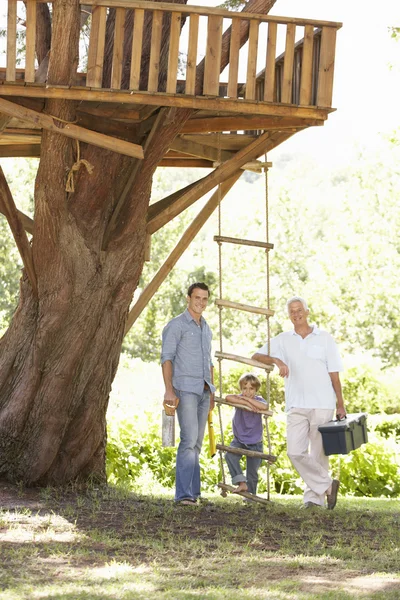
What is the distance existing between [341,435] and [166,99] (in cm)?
320

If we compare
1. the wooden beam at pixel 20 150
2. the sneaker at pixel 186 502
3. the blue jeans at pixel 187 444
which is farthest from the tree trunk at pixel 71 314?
the wooden beam at pixel 20 150

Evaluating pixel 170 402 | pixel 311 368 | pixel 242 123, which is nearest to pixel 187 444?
pixel 170 402

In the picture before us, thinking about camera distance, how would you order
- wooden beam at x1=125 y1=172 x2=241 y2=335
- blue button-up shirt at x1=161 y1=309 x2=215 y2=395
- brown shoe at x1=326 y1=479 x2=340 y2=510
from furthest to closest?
wooden beam at x1=125 y1=172 x2=241 y2=335 < brown shoe at x1=326 y1=479 x2=340 y2=510 < blue button-up shirt at x1=161 y1=309 x2=215 y2=395

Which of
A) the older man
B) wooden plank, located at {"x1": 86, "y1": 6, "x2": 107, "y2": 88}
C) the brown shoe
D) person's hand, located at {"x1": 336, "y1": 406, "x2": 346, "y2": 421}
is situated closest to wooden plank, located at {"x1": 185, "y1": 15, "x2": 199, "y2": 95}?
wooden plank, located at {"x1": 86, "y1": 6, "x2": 107, "y2": 88}

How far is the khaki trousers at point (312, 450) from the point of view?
8.13 m

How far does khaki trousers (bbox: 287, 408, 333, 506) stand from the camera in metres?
8.13

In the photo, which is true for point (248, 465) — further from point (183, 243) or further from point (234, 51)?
point (234, 51)

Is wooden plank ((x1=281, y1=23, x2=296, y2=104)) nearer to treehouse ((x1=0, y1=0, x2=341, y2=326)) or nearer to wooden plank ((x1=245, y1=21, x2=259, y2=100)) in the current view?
treehouse ((x1=0, y1=0, x2=341, y2=326))

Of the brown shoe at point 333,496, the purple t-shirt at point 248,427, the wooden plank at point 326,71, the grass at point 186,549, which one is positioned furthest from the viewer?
the purple t-shirt at point 248,427

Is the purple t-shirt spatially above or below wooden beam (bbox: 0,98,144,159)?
below

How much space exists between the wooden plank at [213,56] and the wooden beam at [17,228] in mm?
1972

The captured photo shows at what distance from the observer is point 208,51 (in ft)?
24.5

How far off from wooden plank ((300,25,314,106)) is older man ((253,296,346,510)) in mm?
1781

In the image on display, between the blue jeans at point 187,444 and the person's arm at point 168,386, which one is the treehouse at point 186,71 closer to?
the person's arm at point 168,386
